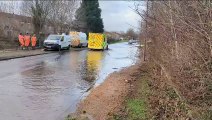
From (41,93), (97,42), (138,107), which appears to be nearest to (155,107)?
(138,107)

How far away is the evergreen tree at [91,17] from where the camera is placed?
89150mm

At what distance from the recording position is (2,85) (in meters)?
16.0

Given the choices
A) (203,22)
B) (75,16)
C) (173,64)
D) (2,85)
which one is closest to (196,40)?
(203,22)

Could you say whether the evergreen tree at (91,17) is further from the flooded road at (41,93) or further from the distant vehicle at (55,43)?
the flooded road at (41,93)

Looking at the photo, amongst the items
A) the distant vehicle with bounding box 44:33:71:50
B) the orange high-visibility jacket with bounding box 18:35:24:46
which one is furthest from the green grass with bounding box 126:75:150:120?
the distant vehicle with bounding box 44:33:71:50

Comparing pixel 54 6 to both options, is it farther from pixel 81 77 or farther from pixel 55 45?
pixel 81 77

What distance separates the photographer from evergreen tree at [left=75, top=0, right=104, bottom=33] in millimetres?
89150

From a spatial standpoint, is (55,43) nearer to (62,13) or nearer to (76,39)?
(76,39)

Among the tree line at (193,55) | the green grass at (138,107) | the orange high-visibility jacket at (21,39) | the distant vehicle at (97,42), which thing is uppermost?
the tree line at (193,55)

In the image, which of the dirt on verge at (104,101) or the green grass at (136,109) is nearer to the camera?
the green grass at (136,109)

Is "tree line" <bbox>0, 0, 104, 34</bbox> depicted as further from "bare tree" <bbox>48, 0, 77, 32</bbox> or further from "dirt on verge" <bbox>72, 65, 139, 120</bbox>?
"dirt on verge" <bbox>72, 65, 139, 120</bbox>

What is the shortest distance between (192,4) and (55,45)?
39949 mm

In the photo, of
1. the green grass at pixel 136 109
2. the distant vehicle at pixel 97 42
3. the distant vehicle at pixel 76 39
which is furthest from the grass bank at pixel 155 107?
the distant vehicle at pixel 76 39

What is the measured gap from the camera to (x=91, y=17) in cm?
9131
